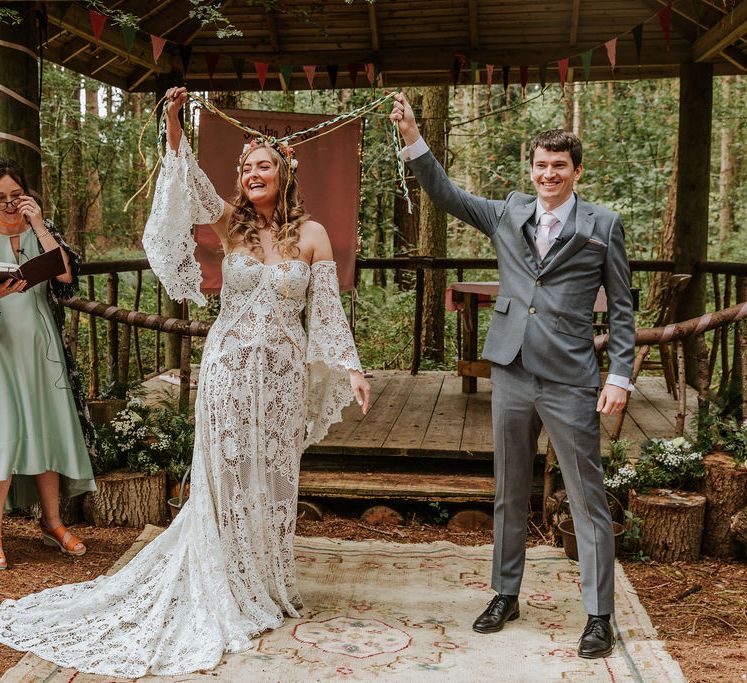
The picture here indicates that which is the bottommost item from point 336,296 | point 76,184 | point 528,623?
point 528,623

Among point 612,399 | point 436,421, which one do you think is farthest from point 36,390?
point 436,421

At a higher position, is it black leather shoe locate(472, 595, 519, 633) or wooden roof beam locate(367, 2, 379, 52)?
wooden roof beam locate(367, 2, 379, 52)

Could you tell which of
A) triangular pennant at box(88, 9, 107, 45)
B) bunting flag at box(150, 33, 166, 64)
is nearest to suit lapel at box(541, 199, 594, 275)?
triangular pennant at box(88, 9, 107, 45)

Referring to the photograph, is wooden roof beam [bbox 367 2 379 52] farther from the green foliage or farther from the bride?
the bride

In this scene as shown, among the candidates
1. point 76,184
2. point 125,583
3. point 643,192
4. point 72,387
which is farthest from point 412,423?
point 643,192

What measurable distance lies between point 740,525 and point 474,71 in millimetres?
4531

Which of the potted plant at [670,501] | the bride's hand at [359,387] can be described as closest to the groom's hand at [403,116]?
the bride's hand at [359,387]

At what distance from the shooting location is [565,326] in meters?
3.57

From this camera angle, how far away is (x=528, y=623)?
12.9 feet

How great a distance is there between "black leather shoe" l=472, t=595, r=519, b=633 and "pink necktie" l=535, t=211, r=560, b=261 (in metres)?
1.49

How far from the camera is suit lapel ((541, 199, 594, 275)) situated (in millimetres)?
3510

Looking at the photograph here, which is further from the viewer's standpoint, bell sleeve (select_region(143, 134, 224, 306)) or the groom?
bell sleeve (select_region(143, 134, 224, 306))

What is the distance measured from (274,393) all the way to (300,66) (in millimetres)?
4732

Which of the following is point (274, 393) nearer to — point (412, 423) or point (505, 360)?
point (505, 360)
